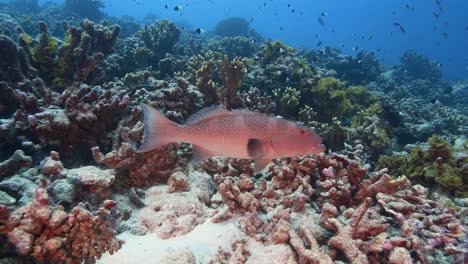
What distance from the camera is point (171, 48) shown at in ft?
43.9

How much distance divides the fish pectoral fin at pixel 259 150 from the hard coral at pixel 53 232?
1528 mm

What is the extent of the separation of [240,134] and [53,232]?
5.96ft

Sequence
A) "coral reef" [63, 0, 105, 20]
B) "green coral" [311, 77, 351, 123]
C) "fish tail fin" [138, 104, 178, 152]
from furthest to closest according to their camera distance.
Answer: "coral reef" [63, 0, 105, 20], "green coral" [311, 77, 351, 123], "fish tail fin" [138, 104, 178, 152]

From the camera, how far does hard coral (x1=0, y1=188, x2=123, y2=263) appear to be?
2.59 metres

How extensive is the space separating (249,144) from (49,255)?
1.95 m

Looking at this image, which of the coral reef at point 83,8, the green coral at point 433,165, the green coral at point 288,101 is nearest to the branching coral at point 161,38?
the green coral at point 288,101

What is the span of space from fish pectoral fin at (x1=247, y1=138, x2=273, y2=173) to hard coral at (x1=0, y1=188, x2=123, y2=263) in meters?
1.53

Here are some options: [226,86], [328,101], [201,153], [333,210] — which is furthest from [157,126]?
[328,101]

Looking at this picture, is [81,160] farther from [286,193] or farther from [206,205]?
[286,193]

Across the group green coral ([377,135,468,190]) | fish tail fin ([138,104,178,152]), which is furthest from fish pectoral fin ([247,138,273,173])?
→ green coral ([377,135,468,190])

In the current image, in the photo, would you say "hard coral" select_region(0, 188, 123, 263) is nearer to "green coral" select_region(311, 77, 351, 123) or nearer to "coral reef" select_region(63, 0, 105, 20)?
"green coral" select_region(311, 77, 351, 123)

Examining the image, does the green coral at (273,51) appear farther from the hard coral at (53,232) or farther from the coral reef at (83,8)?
the coral reef at (83,8)

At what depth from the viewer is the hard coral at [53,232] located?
259 centimetres

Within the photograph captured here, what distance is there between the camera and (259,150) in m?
3.00
